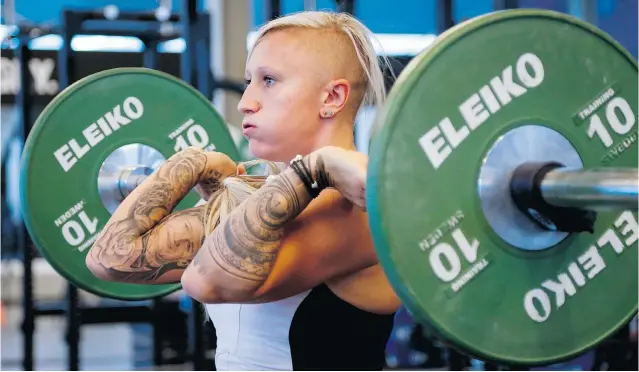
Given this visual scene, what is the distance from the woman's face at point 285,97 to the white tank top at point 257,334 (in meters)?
0.31

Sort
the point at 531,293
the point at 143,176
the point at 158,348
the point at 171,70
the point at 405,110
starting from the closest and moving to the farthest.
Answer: the point at 405,110, the point at 531,293, the point at 143,176, the point at 171,70, the point at 158,348

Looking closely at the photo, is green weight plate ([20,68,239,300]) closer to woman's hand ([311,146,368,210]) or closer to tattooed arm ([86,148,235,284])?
tattooed arm ([86,148,235,284])

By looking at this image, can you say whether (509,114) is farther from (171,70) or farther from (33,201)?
(171,70)

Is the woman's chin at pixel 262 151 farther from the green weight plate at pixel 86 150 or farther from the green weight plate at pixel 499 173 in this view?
the green weight plate at pixel 86 150

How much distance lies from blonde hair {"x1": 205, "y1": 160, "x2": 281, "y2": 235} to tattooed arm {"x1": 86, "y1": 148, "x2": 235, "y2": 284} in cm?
3

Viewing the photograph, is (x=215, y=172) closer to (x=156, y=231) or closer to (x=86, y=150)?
(x=156, y=231)

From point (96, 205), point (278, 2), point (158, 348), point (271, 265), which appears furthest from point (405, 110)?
point (158, 348)

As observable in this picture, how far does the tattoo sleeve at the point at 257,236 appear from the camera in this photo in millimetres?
1572

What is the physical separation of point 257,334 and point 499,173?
28.7 inches

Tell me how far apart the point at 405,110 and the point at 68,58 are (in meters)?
3.33

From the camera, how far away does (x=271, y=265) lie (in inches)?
63.5

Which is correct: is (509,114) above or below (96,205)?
above

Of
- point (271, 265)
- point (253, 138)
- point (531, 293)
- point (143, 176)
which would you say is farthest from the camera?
point (143, 176)

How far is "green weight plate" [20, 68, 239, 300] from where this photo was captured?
8.47 feet
